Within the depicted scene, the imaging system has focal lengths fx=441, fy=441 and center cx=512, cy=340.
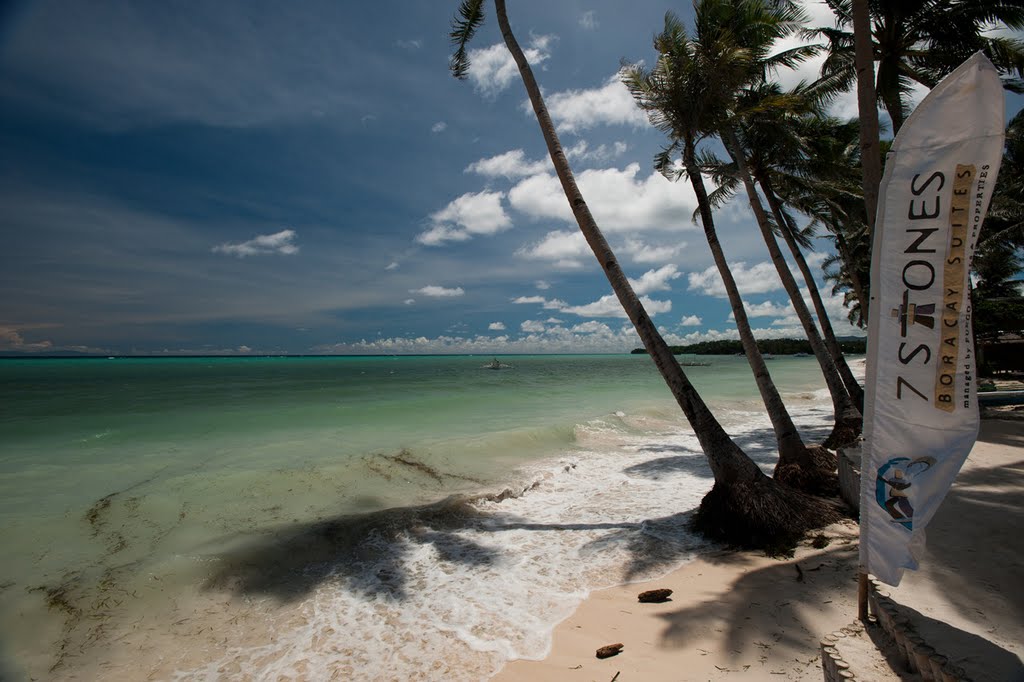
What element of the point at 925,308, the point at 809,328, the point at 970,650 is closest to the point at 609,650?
the point at 970,650

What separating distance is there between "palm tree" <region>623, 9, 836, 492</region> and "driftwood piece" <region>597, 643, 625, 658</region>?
5002 millimetres

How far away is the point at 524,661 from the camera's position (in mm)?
3748

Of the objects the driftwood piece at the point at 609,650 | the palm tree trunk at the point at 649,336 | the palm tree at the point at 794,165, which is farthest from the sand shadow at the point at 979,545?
the palm tree at the point at 794,165

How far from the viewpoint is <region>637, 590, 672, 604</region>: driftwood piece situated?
4.44m

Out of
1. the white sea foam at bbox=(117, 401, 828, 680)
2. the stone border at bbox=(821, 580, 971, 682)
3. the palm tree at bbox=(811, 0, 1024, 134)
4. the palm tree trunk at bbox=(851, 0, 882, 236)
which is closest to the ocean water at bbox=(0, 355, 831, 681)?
the white sea foam at bbox=(117, 401, 828, 680)

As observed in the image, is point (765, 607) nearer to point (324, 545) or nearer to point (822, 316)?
point (324, 545)

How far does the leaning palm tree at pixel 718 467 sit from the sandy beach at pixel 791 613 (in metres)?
0.38

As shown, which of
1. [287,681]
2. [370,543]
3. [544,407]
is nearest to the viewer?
[287,681]

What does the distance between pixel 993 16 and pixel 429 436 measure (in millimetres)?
18185

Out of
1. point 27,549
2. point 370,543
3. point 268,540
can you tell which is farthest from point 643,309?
point 27,549

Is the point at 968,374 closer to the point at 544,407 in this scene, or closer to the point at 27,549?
the point at 27,549

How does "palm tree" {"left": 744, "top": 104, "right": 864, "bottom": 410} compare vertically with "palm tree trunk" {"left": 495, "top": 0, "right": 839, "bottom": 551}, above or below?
above

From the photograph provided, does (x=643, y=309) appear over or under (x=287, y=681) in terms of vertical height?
over

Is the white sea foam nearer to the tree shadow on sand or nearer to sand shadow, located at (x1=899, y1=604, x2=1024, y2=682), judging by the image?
the tree shadow on sand
